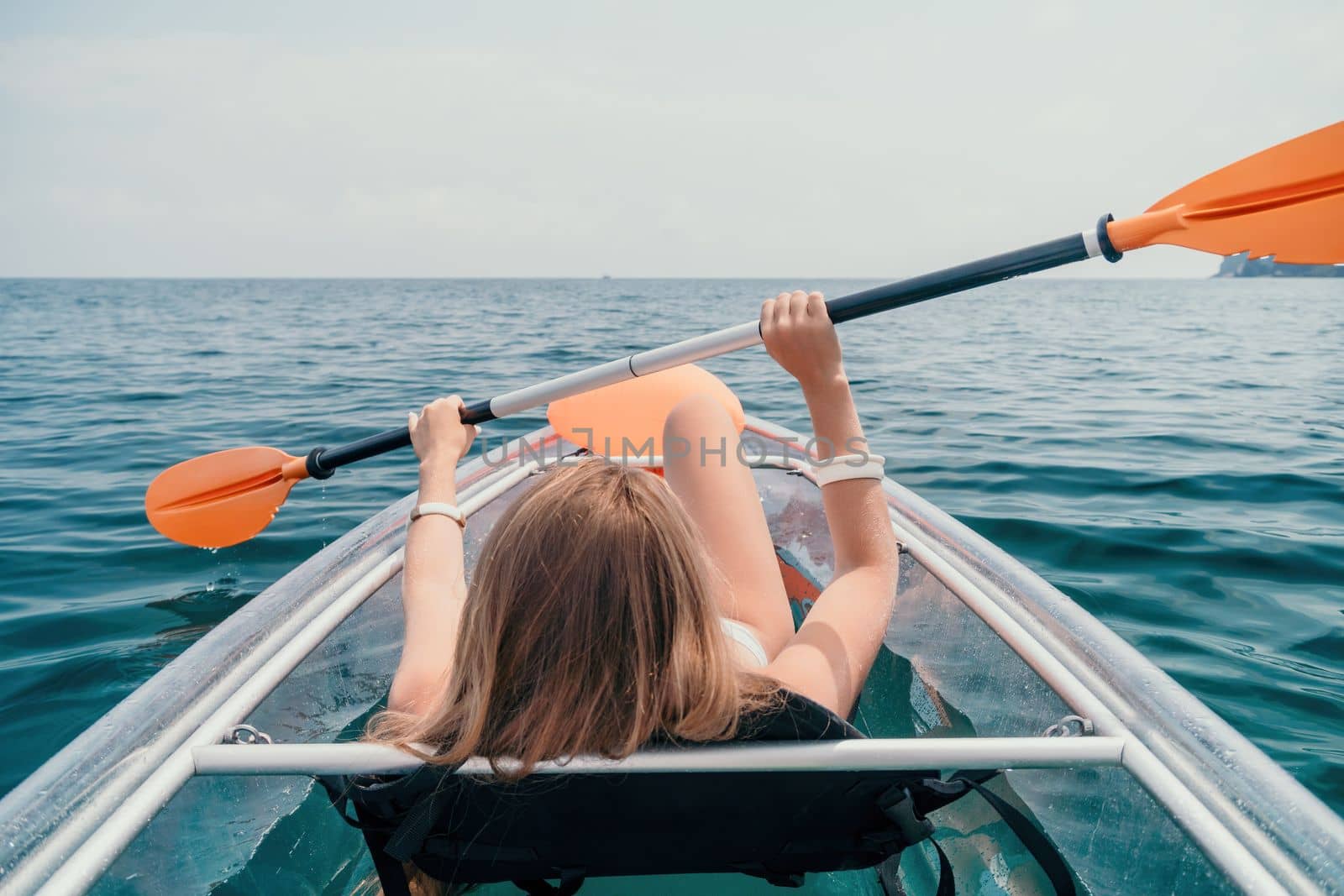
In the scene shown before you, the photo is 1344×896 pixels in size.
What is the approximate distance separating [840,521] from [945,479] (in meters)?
3.84

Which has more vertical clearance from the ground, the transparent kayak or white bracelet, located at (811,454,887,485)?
white bracelet, located at (811,454,887,485)

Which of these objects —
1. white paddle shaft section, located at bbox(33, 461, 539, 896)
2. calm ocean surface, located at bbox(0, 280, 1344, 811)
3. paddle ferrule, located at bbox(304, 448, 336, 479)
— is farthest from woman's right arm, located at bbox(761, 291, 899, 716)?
paddle ferrule, located at bbox(304, 448, 336, 479)

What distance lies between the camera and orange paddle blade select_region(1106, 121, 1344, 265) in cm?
163

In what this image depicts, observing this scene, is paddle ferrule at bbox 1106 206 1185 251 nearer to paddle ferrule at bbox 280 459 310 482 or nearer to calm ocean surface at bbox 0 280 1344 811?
calm ocean surface at bbox 0 280 1344 811

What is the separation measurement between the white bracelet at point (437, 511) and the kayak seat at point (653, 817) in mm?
548

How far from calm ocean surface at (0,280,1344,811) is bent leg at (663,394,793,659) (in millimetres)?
1706

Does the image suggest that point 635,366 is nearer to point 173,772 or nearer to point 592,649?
point 592,649

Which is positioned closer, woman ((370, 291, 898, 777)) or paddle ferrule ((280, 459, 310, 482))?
woman ((370, 291, 898, 777))

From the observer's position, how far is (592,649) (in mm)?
1062

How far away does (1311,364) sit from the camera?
10039 millimetres

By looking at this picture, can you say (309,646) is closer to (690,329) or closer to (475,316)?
(690,329)

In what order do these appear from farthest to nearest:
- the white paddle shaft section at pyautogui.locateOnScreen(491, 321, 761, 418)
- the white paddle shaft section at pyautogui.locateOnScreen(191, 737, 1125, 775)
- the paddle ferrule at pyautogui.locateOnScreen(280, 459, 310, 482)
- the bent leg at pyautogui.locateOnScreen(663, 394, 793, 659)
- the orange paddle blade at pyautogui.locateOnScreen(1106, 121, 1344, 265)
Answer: the paddle ferrule at pyautogui.locateOnScreen(280, 459, 310, 482)
the white paddle shaft section at pyautogui.locateOnScreen(491, 321, 761, 418)
the orange paddle blade at pyautogui.locateOnScreen(1106, 121, 1344, 265)
the bent leg at pyautogui.locateOnScreen(663, 394, 793, 659)
the white paddle shaft section at pyautogui.locateOnScreen(191, 737, 1125, 775)

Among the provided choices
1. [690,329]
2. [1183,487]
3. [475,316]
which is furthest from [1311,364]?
[475,316]

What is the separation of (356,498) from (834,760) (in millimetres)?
4279
